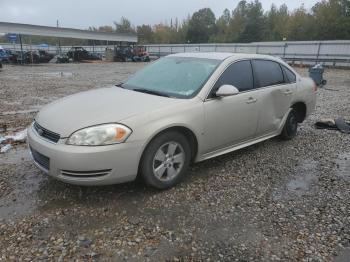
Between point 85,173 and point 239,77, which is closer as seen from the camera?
point 85,173

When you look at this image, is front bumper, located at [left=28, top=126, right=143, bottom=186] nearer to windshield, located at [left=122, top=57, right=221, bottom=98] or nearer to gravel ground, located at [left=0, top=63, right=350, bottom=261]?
gravel ground, located at [left=0, top=63, right=350, bottom=261]

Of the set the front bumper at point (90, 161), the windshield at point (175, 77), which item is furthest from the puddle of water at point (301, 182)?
the front bumper at point (90, 161)

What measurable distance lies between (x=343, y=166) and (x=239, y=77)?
2.04m

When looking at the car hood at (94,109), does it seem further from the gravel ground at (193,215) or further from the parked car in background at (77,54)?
the parked car in background at (77,54)

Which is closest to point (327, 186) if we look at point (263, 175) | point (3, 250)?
point (263, 175)

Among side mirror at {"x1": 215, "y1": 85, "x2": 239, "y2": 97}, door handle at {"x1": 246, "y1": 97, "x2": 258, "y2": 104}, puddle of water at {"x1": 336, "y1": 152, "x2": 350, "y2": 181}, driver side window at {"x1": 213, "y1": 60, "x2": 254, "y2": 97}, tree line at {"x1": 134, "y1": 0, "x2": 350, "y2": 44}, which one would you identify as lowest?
puddle of water at {"x1": 336, "y1": 152, "x2": 350, "y2": 181}

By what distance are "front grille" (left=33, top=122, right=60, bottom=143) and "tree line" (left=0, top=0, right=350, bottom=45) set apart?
193ft

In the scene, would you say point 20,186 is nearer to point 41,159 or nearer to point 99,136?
point 41,159

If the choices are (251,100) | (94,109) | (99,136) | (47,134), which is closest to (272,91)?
(251,100)

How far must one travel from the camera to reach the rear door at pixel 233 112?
4.08 meters

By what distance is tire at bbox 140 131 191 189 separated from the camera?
352 cm

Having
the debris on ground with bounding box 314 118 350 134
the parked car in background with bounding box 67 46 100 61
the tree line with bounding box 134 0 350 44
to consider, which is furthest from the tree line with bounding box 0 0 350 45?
the debris on ground with bounding box 314 118 350 134

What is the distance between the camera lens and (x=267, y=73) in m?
5.09

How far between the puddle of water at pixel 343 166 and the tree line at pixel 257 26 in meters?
55.6
